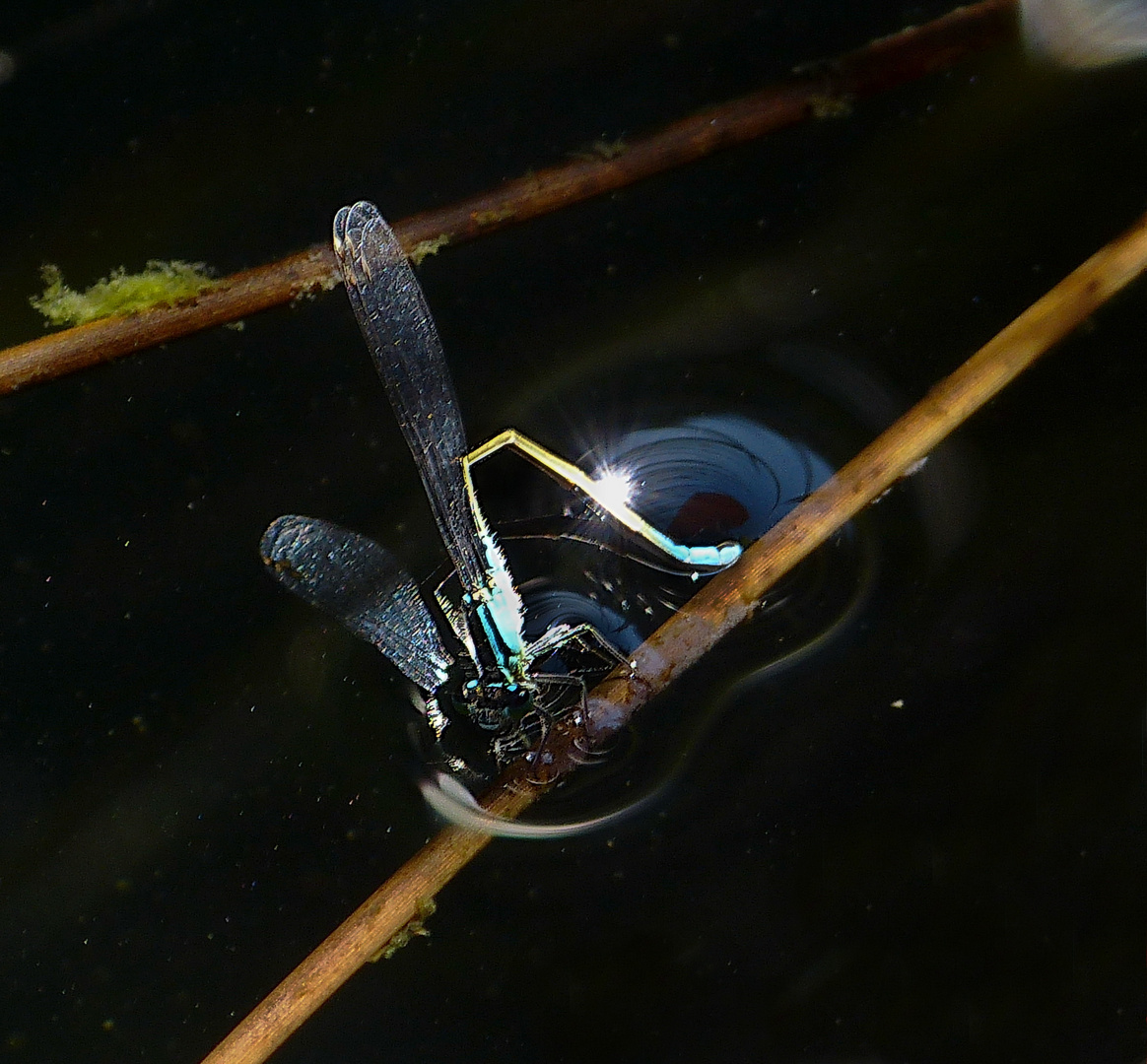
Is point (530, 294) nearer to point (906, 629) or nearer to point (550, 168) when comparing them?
point (550, 168)

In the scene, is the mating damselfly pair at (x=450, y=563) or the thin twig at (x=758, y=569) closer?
the thin twig at (x=758, y=569)

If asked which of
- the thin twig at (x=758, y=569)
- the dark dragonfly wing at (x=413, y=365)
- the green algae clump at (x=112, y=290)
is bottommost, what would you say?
the thin twig at (x=758, y=569)

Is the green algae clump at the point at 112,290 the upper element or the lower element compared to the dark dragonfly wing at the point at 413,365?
upper

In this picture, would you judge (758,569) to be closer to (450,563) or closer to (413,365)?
(450,563)

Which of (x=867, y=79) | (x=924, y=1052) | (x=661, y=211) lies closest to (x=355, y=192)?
(x=661, y=211)

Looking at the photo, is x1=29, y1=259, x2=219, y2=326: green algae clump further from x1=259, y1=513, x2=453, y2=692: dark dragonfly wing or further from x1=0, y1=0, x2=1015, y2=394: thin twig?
x1=259, y1=513, x2=453, y2=692: dark dragonfly wing

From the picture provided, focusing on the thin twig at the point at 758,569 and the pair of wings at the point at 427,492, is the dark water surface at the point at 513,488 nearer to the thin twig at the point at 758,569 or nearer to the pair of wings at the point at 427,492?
the pair of wings at the point at 427,492

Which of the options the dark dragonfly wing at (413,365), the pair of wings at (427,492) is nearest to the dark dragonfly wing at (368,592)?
the pair of wings at (427,492)
